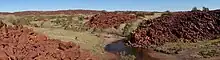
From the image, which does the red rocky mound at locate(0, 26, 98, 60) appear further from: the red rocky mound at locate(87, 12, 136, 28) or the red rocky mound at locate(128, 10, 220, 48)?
the red rocky mound at locate(87, 12, 136, 28)

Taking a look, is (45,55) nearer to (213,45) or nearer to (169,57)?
(169,57)

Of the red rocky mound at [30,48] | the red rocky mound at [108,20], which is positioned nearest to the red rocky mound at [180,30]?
the red rocky mound at [30,48]

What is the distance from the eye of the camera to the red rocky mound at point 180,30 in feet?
136

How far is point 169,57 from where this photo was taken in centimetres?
3425

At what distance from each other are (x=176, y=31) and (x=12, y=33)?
19855mm

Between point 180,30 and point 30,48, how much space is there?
69.9ft

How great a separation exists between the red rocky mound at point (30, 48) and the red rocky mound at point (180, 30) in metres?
15.0

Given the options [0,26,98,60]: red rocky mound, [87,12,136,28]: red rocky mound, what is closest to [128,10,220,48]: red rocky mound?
[0,26,98,60]: red rocky mound

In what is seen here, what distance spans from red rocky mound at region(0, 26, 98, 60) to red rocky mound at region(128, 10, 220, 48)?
14964 millimetres

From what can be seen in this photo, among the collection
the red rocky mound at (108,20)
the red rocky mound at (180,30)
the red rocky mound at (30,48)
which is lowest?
the red rocky mound at (108,20)

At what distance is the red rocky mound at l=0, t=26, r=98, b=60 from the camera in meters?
23.4

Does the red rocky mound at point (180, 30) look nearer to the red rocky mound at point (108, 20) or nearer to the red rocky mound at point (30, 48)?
the red rocky mound at point (30, 48)

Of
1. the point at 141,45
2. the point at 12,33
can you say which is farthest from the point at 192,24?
the point at 12,33

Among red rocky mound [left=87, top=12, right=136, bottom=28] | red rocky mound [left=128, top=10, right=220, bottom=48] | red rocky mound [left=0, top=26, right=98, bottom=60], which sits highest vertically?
red rocky mound [left=0, top=26, right=98, bottom=60]
